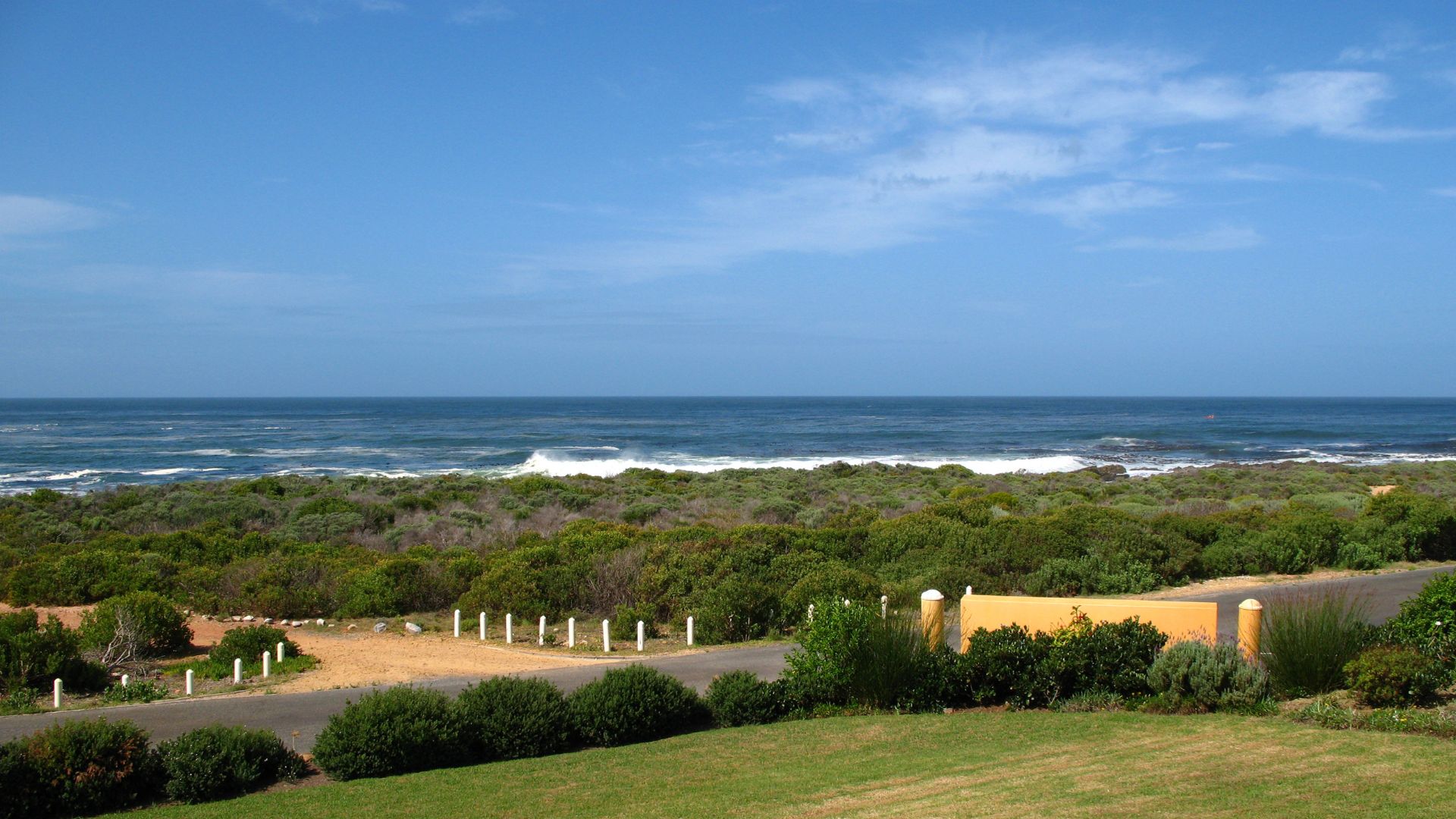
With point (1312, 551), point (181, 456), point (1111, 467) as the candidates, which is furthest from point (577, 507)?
point (181, 456)

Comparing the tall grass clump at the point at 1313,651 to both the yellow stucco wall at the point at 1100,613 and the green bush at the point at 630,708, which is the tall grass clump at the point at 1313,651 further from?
the green bush at the point at 630,708

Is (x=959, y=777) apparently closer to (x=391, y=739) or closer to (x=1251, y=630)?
(x=1251, y=630)

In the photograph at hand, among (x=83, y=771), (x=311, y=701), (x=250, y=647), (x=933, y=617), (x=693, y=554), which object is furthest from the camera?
(x=693, y=554)

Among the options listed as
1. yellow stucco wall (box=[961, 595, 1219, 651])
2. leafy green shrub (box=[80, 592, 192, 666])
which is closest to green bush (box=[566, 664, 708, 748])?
yellow stucco wall (box=[961, 595, 1219, 651])

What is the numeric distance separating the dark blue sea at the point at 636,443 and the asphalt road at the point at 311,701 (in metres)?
39.2

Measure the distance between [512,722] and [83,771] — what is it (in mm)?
3149

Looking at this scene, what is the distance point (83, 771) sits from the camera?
7305 mm

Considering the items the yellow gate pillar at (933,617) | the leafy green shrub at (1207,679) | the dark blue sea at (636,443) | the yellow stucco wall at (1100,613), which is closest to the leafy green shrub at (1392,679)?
the leafy green shrub at (1207,679)

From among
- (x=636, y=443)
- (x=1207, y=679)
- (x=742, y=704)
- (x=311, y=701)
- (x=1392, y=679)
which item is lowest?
(x=636, y=443)

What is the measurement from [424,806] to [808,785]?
273 cm

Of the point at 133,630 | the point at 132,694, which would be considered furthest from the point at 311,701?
the point at 133,630

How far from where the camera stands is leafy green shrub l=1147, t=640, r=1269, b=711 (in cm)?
840

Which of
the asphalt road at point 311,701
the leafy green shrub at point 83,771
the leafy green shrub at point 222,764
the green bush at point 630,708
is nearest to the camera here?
the leafy green shrub at point 83,771

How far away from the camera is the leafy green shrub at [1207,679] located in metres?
8.40
